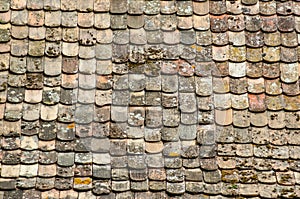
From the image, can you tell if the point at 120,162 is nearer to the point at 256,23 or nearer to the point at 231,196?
the point at 231,196

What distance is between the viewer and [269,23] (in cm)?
578

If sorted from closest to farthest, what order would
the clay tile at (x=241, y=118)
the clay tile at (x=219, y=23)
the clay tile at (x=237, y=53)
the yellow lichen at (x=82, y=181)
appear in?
the yellow lichen at (x=82, y=181) < the clay tile at (x=241, y=118) < the clay tile at (x=237, y=53) < the clay tile at (x=219, y=23)

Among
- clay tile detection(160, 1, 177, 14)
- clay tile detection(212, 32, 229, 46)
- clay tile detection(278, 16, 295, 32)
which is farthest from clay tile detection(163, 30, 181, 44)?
clay tile detection(278, 16, 295, 32)

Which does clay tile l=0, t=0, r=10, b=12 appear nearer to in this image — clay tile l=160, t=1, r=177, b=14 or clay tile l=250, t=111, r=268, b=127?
clay tile l=160, t=1, r=177, b=14

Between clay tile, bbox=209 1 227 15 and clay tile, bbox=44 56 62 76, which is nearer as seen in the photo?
clay tile, bbox=44 56 62 76

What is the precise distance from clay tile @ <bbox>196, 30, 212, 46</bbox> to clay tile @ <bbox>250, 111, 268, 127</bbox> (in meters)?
0.80

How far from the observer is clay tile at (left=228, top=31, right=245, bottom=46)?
5711 millimetres

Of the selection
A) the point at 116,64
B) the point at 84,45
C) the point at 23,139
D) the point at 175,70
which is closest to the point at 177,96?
the point at 175,70

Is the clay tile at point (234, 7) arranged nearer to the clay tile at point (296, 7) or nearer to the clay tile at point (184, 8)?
the clay tile at point (184, 8)

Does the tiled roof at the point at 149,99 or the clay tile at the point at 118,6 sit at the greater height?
the clay tile at the point at 118,6

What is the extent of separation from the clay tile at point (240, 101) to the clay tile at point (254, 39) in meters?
0.52

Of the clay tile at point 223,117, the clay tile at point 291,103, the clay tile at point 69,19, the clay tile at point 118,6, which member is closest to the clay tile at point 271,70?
the clay tile at point 291,103

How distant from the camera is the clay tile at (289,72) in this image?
18.3 ft

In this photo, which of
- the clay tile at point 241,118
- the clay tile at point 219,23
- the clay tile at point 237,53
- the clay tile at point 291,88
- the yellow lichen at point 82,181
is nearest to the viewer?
the yellow lichen at point 82,181
